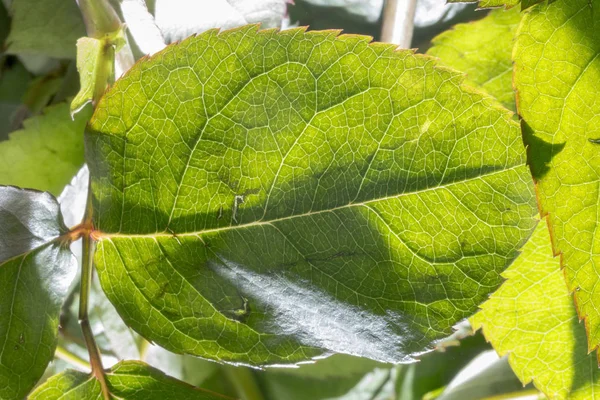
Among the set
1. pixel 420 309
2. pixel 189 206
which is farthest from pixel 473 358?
pixel 189 206

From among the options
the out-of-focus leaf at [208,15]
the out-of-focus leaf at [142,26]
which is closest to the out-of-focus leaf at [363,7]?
the out-of-focus leaf at [208,15]

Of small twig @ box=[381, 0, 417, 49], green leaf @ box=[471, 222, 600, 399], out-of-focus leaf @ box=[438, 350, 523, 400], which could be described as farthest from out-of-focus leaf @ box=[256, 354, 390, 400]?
small twig @ box=[381, 0, 417, 49]

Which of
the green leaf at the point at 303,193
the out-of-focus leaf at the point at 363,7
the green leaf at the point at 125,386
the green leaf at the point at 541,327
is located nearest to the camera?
the green leaf at the point at 303,193

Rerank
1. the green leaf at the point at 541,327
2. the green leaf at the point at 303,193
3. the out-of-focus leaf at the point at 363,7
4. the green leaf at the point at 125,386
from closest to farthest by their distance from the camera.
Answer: the green leaf at the point at 303,193
the green leaf at the point at 125,386
the green leaf at the point at 541,327
the out-of-focus leaf at the point at 363,7

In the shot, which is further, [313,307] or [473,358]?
[473,358]

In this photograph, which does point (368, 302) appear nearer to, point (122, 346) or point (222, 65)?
point (222, 65)

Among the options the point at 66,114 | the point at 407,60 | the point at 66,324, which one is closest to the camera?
the point at 407,60

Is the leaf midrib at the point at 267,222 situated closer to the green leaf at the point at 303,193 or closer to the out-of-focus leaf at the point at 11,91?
the green leaf at the point at 303,193

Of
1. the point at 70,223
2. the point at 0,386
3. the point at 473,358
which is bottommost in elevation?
the point at 473,358
